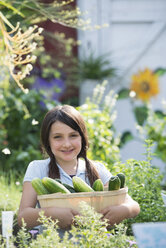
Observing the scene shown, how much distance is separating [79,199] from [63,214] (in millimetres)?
102

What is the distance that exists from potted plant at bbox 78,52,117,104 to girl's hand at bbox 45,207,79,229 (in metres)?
4.00

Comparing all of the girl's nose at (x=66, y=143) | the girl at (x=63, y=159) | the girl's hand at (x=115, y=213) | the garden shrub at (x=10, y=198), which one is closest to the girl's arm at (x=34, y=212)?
the girl at (x=63, y=159)

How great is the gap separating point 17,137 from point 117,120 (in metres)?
1.38

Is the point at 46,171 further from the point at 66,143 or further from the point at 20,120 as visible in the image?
the point at 20,120

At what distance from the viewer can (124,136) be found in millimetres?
6270

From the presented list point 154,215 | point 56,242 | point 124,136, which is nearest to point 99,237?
A: point 56,242

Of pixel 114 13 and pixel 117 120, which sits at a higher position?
pixel 114 13

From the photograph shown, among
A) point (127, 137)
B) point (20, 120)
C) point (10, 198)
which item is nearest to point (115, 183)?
point (10, 198)

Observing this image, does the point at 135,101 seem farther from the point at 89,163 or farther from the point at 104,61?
the point at 89,163

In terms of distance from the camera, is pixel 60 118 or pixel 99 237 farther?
pixel 60 118

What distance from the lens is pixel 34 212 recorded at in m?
2.42

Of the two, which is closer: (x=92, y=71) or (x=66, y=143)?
(x=66, y=143)

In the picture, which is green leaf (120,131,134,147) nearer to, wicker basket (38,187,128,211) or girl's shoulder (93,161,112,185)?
girl's shoulder (93,161,112,185)

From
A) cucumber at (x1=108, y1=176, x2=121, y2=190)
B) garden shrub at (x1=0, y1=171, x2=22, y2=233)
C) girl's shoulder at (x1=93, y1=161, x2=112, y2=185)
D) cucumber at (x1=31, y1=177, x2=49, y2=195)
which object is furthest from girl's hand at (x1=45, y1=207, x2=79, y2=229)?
garden shrub at (x1=0, y1=171, x2=22, y2=233)
